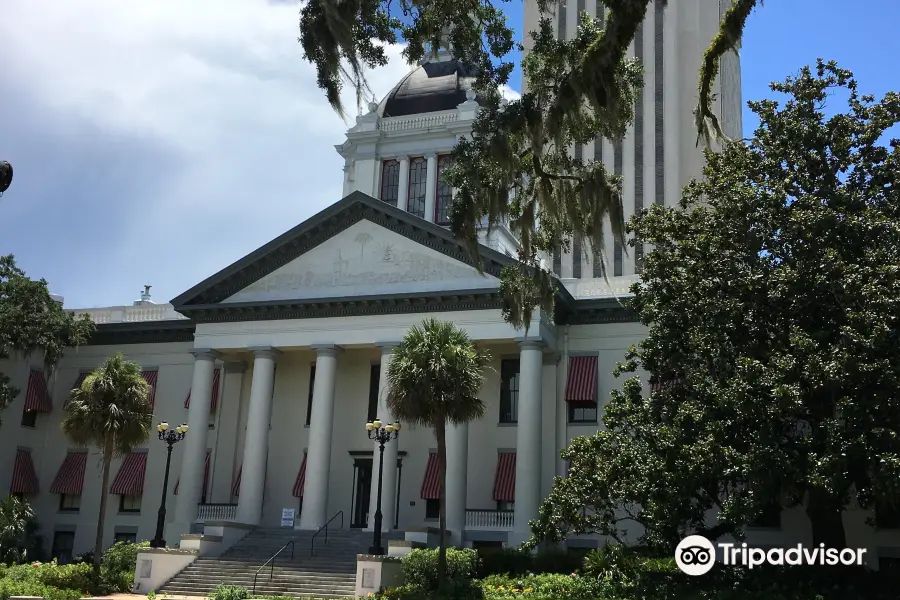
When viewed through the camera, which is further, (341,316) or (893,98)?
(341,316)

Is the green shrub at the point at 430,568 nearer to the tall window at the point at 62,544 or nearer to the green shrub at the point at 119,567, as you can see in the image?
the green shrub at the point at 119,567

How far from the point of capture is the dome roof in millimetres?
51469

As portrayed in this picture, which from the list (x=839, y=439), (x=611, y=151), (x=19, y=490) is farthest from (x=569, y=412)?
(x=611, y=151)

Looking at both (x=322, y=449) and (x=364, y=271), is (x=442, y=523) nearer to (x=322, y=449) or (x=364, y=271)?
(x=322, y=449)

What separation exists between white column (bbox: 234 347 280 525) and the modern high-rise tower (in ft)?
105

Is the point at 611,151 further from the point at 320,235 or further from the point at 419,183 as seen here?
the point at 320,235

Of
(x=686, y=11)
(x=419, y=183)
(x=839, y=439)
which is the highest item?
(x=686, y=11)

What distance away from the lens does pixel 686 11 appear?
67.3 m

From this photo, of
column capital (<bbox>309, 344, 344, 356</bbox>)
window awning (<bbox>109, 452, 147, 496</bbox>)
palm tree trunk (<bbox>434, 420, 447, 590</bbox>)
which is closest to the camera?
palm tree trunk (<bbox>434, 420, 447, 590</bbox>)

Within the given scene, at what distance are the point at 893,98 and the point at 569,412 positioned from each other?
1515 cm

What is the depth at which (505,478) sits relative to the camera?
3297cm

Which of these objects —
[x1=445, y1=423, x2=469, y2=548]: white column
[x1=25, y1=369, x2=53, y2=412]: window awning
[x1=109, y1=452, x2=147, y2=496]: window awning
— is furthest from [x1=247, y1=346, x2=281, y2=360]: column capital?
[x1=25, y1=369, x2=53, y2=412]: window awning

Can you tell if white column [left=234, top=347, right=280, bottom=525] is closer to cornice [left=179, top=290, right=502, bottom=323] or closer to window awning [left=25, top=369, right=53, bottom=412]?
cornice [left=179, top=290, right=502, bottom=323]

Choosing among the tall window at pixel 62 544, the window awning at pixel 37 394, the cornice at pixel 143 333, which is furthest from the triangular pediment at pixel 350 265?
the tall window at pixel 62 544
